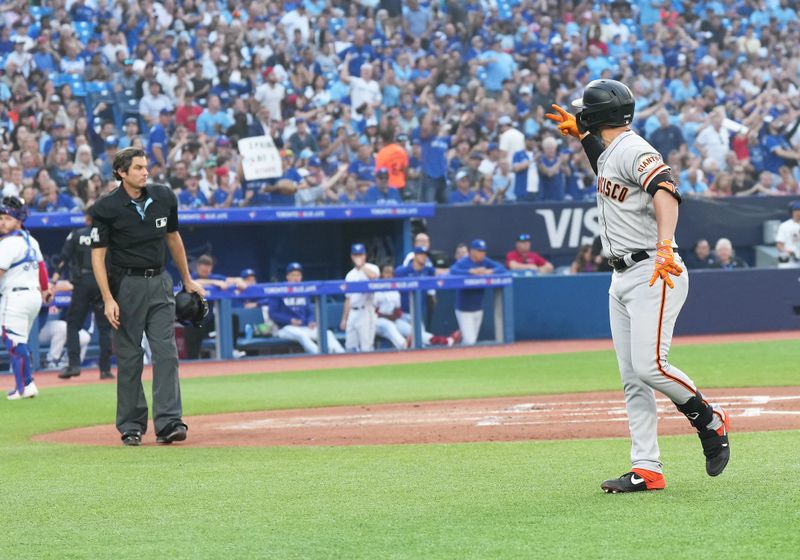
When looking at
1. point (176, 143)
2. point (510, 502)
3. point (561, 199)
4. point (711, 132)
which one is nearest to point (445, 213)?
point (561, 199)

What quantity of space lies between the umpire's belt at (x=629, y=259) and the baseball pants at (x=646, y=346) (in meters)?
0.02

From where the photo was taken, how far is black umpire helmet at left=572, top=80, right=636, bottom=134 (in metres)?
5.95

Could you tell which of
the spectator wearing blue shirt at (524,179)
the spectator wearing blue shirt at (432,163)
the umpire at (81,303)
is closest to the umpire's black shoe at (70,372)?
the umpire at (81,303)

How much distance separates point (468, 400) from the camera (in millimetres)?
11844

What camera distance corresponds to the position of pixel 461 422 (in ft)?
32.2

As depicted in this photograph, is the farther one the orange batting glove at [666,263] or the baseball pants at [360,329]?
the baseball pants at [360,329]

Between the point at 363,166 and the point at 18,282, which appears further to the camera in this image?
the point at 363,166

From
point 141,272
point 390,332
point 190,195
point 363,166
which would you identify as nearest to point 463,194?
point 363,166

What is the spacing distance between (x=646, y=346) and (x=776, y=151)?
1881cm

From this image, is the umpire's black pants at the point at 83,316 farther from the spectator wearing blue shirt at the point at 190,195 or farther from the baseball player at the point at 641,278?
the baseball player at the point at 641,278

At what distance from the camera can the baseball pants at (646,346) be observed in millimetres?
5750

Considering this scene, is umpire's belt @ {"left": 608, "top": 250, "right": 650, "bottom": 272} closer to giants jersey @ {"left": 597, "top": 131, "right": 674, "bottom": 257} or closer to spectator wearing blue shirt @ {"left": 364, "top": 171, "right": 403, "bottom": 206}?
giants jersey @ {"left": 597, "top": 131, "right": 674, "bottom": 257}

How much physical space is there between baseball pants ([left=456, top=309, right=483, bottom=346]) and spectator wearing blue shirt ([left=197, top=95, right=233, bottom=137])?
4609 millimetres

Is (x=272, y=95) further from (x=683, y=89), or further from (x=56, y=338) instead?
(x=683, y=89)
